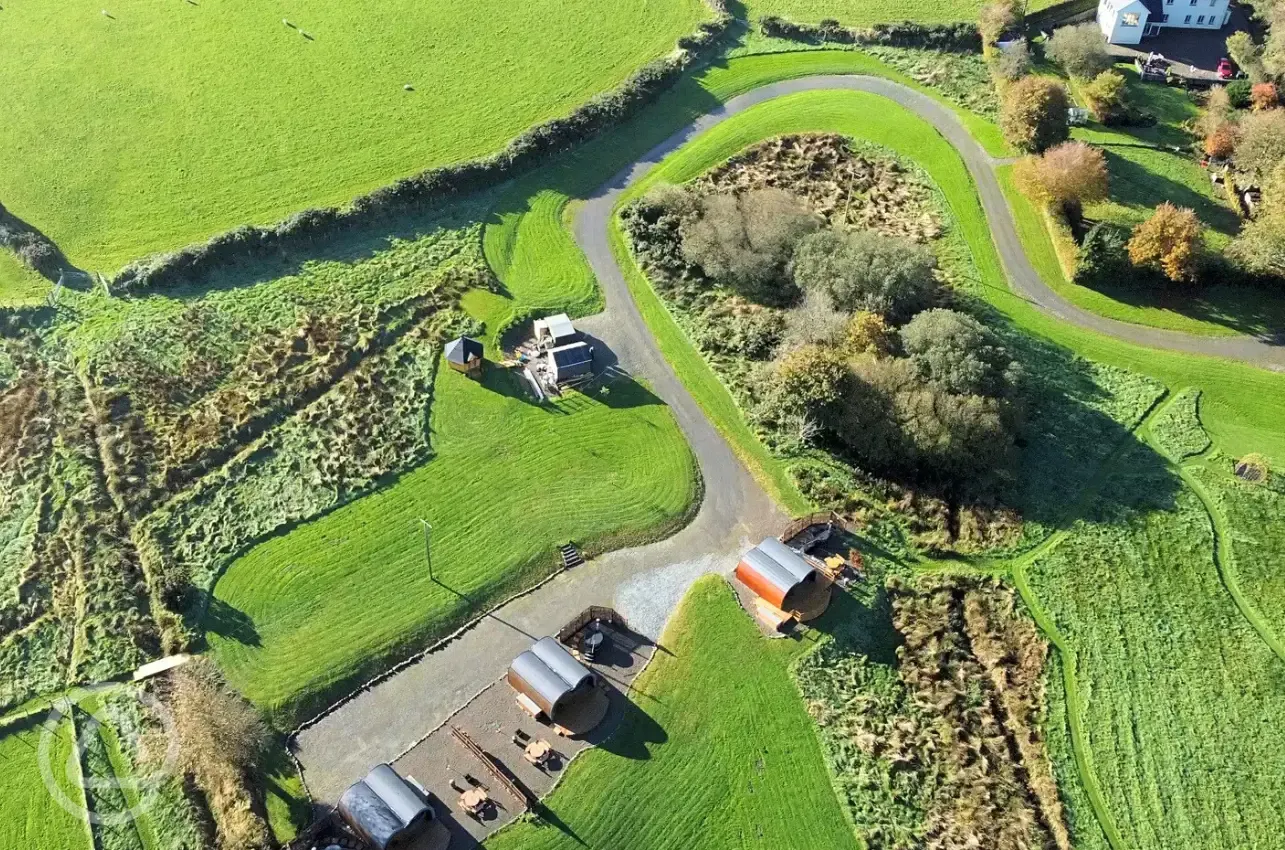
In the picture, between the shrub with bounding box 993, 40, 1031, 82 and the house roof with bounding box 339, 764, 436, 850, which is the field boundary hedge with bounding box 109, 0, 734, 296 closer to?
the shrub with bounding box 993, 40, 1031, 82

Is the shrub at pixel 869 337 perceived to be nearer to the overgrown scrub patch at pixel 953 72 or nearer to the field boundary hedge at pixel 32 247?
the overgrown scrub patch at pixel 953 72

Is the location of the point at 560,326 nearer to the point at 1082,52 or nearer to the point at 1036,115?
the point at 1036,115

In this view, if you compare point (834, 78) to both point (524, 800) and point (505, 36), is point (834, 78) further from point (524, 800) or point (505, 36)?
point (524, 800)

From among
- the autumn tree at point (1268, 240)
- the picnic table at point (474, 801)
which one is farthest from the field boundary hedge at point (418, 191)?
the autumn tree at point (1268, 240)

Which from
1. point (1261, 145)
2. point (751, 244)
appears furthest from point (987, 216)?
point (1261, 145)

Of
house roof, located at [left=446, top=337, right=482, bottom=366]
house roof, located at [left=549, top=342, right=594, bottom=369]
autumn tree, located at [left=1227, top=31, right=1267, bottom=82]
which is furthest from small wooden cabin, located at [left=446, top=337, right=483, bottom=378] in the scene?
autumn tree, located at [left=1227, top=31, right=1267, bottom=82]

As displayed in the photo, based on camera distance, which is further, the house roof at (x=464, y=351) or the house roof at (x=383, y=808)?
the house roof at (x=464, y=351)

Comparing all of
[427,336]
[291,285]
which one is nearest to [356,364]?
[427,336]
